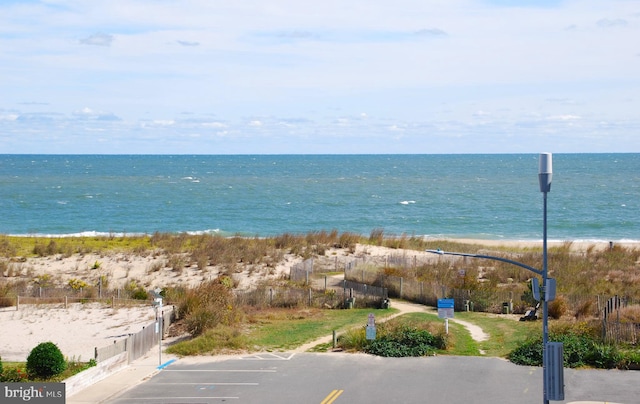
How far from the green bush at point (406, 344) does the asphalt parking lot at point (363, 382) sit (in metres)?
0.55

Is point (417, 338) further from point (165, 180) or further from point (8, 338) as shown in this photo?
point (165, 180)

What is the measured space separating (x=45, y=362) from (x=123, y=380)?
281 centimetres

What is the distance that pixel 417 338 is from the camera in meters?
31.2

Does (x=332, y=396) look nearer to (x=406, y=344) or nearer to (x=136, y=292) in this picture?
(x=406, y=344)

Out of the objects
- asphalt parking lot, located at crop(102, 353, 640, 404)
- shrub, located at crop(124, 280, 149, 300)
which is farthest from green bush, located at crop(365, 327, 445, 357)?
shrub, located at crop(124, 280, 149, 300)

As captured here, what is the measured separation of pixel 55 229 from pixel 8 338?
56.7 m

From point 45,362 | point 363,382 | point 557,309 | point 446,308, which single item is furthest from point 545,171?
point 557,309

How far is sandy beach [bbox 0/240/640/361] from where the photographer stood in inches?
1299

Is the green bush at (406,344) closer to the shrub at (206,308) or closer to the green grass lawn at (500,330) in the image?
the green grass lawn at (500,330)

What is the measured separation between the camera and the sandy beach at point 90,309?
33000 millimetres

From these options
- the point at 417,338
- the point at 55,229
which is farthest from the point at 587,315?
the point at 55,229

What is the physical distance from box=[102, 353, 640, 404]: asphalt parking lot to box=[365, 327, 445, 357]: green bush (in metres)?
0.55

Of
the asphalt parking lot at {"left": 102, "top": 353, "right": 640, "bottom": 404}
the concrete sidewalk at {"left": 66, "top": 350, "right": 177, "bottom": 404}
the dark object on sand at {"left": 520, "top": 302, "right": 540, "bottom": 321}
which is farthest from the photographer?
the dark object on sand at {"left": 520, "top": 302, "right": 540, "bottom": 321}

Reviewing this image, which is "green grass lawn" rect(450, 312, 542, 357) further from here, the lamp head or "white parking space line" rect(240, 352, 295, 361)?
the lamp head
